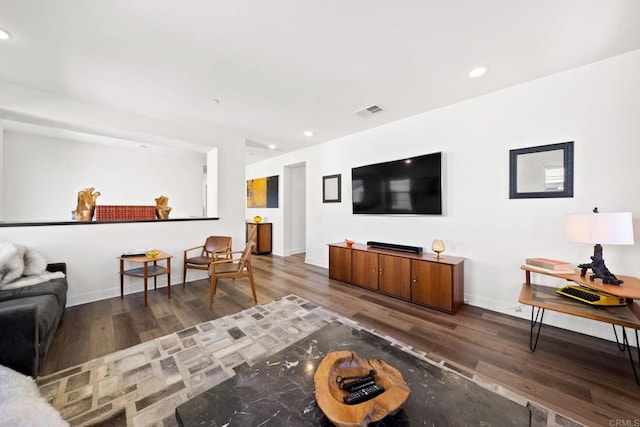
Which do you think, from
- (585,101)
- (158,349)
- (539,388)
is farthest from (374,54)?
(158,349)

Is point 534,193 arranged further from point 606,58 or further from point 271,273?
point 271,273

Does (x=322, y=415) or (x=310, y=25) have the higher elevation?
(x=310, y=25)

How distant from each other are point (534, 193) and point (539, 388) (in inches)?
71.5

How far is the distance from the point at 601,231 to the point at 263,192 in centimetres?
601

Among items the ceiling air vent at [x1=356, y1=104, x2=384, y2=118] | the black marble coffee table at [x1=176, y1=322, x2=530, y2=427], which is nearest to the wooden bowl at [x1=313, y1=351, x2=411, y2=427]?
the black marble coffee table at [x1=176, y1=322, x2=530, y2=427]

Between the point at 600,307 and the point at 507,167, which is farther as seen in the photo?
the point at 507,167

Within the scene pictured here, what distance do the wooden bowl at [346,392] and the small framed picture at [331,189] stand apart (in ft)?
11.4

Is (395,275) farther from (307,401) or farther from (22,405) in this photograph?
(22,405)

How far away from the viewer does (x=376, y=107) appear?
10.3 feet

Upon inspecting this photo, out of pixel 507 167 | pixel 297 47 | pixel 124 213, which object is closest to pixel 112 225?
pixel 124 213

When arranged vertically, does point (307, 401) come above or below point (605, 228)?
below

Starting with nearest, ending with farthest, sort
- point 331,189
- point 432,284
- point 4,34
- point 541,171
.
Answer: point 4,34, point 541,171, point 432,284, point 331,189

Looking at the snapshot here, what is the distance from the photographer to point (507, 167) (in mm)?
2639

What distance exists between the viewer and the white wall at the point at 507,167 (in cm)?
208
